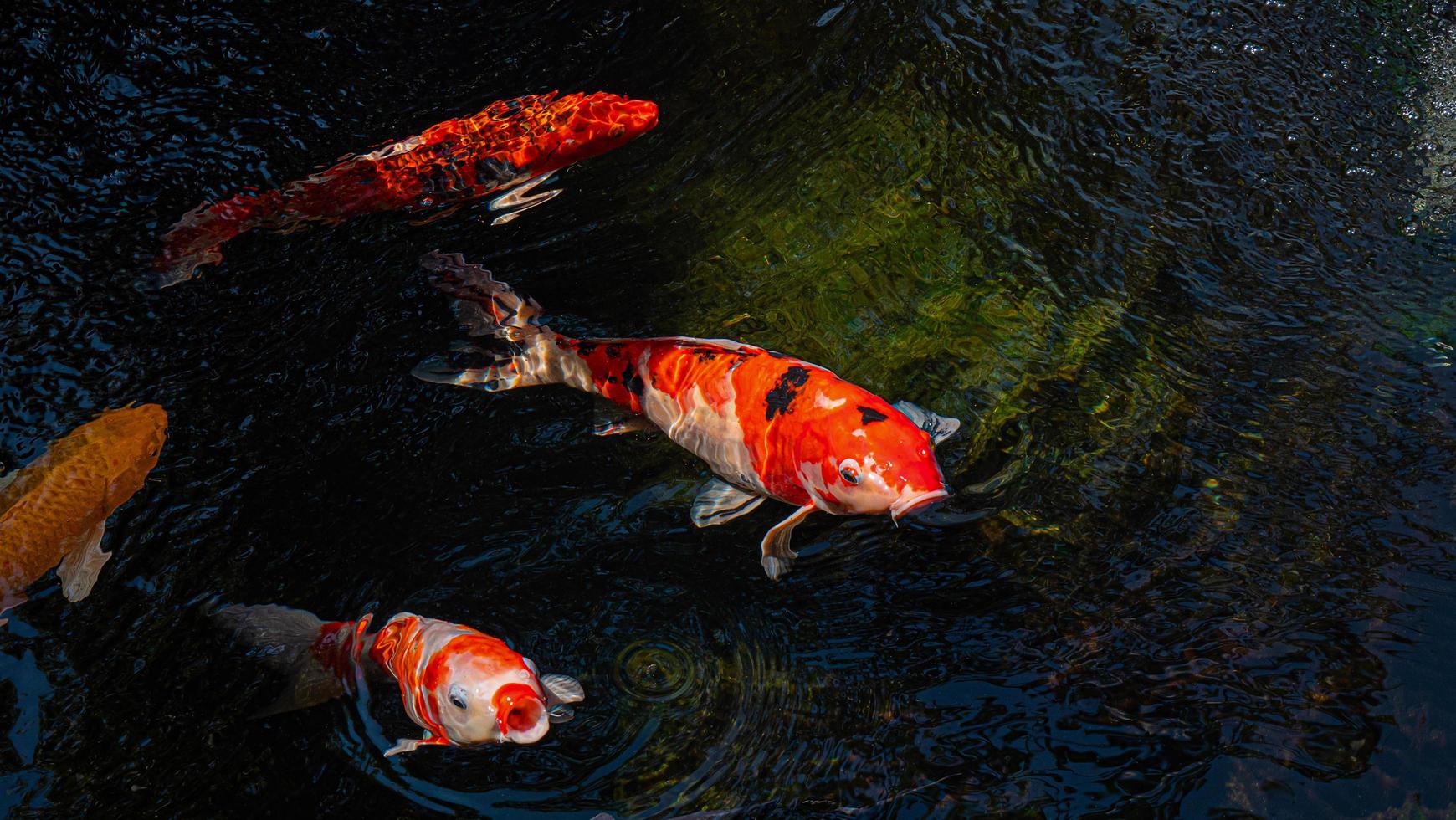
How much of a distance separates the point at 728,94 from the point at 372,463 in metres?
3.18

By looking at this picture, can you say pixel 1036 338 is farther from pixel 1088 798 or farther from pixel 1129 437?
pixel 1088 798

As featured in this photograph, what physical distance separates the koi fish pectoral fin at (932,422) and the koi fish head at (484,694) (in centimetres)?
198

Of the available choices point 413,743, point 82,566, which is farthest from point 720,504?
point 82,566

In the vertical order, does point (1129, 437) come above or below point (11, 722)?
below

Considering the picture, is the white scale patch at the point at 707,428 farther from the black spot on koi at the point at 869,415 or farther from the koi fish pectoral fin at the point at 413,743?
the koi fish pectoral fin at the point at 413,743

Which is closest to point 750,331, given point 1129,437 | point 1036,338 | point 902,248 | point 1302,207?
point 902,248

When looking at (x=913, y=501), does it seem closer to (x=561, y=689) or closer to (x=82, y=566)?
(x=561, y=689)

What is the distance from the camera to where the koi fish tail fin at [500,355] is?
481 centimetres

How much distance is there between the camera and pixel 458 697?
11.7 ft

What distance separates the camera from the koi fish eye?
3.54 m

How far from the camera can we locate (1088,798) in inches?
140

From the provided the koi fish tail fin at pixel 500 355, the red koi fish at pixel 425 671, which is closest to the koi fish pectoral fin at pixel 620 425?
the koi fish tail fin at pixel 500 355

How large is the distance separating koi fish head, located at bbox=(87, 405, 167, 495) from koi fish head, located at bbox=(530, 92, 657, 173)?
237cm

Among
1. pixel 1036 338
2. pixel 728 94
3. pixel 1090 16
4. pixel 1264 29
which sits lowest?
pixel 1036 338
